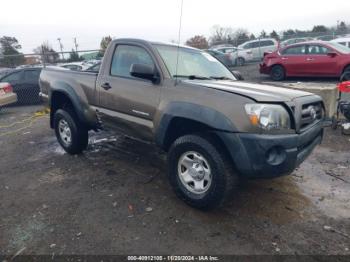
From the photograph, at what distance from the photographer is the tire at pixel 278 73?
12.9 metres

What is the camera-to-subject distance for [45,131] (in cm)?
748

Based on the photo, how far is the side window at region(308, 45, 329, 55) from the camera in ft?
37.5

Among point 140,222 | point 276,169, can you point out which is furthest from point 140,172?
point 276,169

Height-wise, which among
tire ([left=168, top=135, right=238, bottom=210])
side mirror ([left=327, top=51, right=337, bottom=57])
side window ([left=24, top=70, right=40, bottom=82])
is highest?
side mirror ([left=327, top=51, right=337, bottom=57])

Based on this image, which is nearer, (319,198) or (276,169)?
(276,169)

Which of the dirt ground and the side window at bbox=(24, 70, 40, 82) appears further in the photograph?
the side window at bbox=(24, 70, 40, 82)

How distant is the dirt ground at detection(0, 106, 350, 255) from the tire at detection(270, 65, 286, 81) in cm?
821

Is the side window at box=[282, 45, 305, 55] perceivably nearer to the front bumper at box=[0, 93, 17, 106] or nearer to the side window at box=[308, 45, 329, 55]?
the side window at box=[308, 45, 329, 55]

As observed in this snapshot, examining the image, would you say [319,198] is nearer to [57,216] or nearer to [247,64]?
[57,216]

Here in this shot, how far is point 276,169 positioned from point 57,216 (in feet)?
7.96

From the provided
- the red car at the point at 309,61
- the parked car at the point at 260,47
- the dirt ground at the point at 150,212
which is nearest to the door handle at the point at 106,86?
the dirt ground at the point at 150,212

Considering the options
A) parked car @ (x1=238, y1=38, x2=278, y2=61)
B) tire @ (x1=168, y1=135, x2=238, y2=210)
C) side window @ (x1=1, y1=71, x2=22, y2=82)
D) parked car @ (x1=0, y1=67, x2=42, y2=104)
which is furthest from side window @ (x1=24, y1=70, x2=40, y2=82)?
parked car @ (x1=238, y1=38, x2=278, y2=61)

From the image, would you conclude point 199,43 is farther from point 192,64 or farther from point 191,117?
point 191,117

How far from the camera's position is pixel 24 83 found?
12.0 metres
